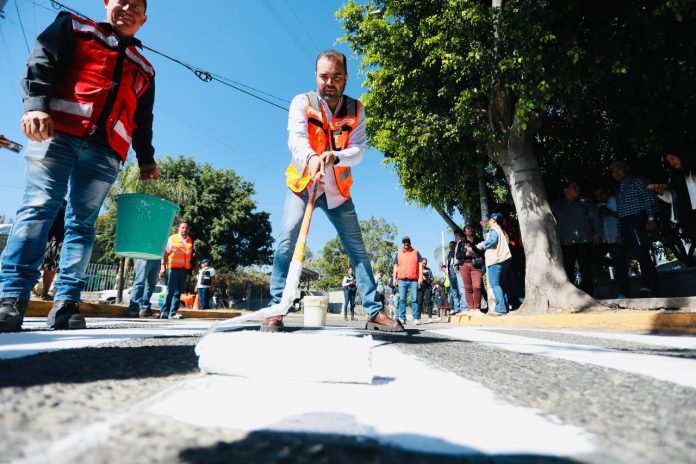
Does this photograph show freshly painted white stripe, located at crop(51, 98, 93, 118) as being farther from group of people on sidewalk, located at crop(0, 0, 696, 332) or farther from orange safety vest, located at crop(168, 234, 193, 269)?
orange safety vest, located at crop(168, 234, 193, 269)

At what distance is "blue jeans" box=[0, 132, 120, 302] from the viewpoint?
6.67 ft

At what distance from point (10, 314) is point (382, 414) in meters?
2.17

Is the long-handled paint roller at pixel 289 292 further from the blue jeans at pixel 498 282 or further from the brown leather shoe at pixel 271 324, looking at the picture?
the blue jeans at pixel 498 282

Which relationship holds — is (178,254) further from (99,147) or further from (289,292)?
(289,292)

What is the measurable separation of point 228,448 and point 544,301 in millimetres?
5793

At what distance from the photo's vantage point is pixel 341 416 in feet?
2.26

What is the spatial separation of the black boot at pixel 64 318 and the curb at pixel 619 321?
445 cm

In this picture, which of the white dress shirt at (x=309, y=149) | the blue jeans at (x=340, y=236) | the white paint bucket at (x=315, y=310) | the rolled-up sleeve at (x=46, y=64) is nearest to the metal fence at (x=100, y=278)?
the white paint bucket at (x=315, y=310)

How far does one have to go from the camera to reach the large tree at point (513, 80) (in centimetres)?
488

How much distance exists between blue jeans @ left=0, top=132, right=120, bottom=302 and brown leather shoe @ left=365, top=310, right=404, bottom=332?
1954 millimetres

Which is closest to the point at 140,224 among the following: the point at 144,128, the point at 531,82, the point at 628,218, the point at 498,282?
the point at 144,128

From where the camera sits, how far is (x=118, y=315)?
18.7 ft

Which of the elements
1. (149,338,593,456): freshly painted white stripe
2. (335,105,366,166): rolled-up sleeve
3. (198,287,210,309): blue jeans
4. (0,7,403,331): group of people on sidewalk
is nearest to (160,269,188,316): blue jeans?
(198,287,210,309): blue jeans

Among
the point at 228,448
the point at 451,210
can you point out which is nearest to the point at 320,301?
the point at 228,448
